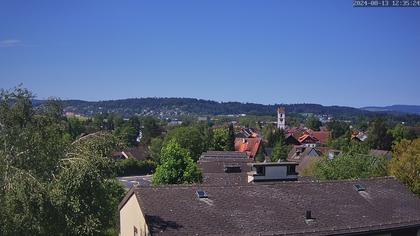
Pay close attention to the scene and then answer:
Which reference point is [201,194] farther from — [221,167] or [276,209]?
[221,167]

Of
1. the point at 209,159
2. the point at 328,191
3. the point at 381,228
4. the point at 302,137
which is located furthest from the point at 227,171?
the point at 302,137

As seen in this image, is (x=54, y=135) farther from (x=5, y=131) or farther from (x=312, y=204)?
(x=312, y=204)

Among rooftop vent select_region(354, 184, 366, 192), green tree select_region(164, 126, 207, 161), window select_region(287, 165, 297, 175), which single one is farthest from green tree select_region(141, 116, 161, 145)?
rooftop vent select_region(354, 184, 366, 192)

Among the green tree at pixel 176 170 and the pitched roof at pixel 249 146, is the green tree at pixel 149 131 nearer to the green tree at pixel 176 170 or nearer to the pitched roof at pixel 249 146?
the pitched roof at pixel 249 146

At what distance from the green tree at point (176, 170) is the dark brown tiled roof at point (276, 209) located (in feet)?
35.5

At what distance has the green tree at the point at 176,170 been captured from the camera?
3275 cm

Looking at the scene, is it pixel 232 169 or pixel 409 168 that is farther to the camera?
pixel 232 169

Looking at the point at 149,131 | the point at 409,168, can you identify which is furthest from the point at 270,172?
the point at 149,131

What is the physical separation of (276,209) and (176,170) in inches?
528

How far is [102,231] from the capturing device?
681 inches

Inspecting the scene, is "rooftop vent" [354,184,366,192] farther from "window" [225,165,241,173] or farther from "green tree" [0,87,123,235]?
"window" [225,165,241,173]

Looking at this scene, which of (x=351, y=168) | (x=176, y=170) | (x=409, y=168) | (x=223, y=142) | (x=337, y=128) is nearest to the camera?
(x=409, y=168)

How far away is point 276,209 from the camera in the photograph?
67.9 ft

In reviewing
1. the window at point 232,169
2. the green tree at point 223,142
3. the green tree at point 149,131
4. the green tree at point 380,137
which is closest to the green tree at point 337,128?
the green tree at point 380,137
